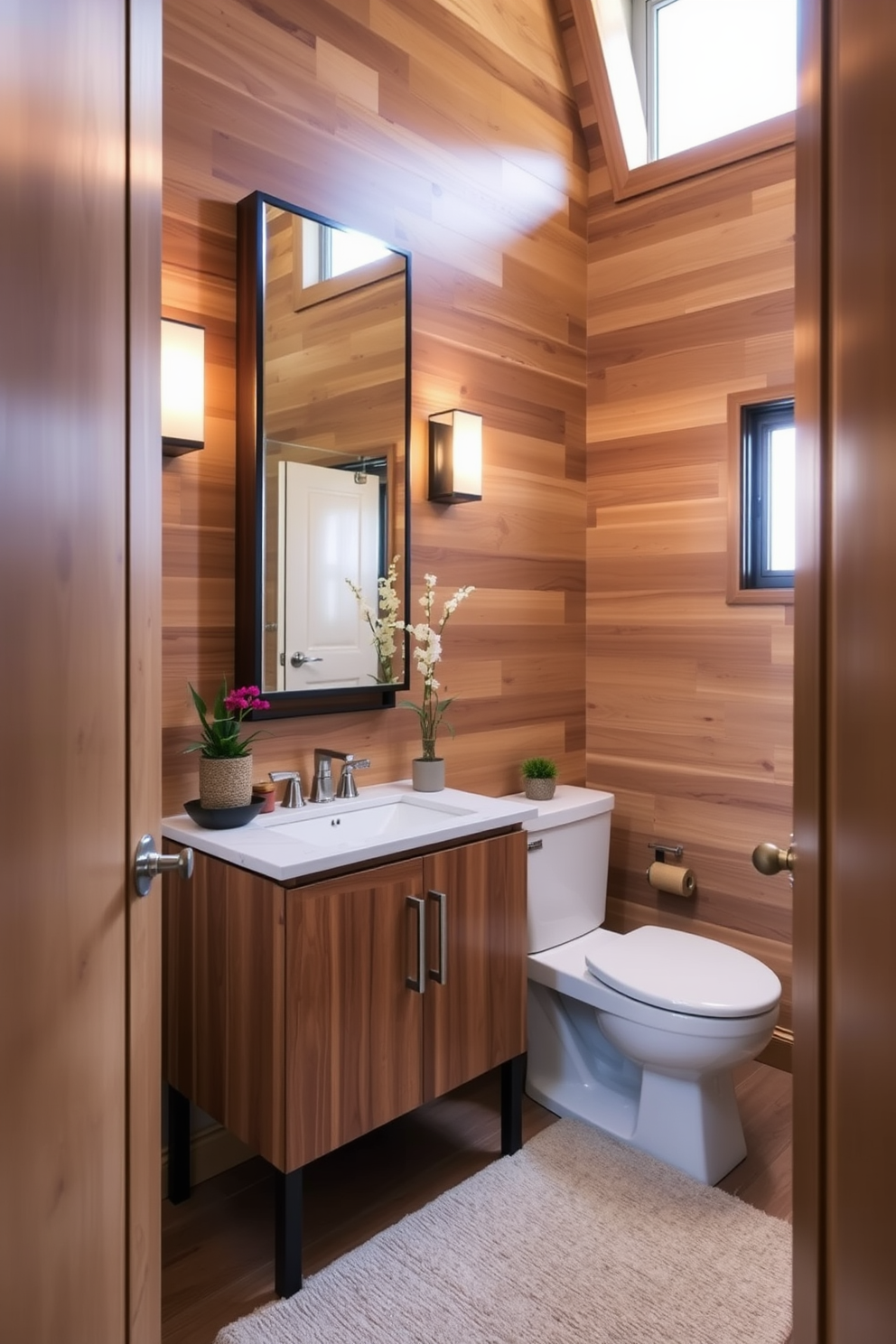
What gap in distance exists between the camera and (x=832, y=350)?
76cm

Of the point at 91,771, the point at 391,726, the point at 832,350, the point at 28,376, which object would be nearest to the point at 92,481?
the point at 28,376

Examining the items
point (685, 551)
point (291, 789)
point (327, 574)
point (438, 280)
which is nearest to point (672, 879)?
point (685, 551)

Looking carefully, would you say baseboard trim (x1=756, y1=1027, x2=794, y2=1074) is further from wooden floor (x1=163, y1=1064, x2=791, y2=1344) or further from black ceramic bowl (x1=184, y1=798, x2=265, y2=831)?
black ceramic bowl (x1=184, y1=798, x2=265, y2=831)

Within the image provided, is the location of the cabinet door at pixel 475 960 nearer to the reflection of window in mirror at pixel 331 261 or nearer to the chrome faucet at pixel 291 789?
the chrome faucet at pixel 291 789

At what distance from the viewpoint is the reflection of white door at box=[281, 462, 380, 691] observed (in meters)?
2.06

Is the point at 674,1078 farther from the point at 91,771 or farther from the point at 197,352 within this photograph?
the point at 197,352

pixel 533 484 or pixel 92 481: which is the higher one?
pixel 533 484

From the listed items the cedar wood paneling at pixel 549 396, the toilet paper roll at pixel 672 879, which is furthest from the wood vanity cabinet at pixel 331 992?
the toilet paper roll at pixel 672 879

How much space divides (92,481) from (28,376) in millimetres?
166

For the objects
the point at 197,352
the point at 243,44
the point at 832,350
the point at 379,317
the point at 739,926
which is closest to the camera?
the point at 832,350

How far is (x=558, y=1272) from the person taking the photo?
1685mm

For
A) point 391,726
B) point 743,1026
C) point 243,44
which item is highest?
point 243,44

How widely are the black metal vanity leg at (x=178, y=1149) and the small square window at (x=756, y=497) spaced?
198 centimetres

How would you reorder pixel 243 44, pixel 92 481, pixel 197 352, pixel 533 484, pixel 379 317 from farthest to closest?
1. pixel 533 484
2. pixel 379 317
3. pixel 243 44
4. pixel 197 352
5. pixel 92 481
